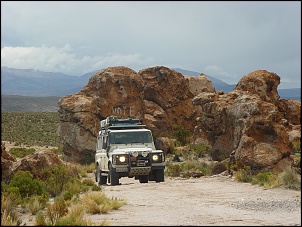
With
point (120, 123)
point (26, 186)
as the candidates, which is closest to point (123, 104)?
point (120, 123)

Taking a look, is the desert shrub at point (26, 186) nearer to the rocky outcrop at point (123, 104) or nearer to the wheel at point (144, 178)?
the wheel at point (144, 178)

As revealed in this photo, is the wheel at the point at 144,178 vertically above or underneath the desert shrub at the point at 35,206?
underneath

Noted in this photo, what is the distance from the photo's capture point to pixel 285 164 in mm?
21516

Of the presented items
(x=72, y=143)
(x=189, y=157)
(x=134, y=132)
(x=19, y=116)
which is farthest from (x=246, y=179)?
(x=19, y=116)

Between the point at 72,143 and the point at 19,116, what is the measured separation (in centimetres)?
4264

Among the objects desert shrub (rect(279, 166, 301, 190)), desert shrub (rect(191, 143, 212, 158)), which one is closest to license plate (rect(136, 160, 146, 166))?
desert shrub (rect(279, 166, 301, 190))

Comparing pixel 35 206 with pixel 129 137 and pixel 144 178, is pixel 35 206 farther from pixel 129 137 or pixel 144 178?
pixel 144 178

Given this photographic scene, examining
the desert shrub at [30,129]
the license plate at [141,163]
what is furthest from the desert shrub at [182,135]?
the license plate at [141,163]

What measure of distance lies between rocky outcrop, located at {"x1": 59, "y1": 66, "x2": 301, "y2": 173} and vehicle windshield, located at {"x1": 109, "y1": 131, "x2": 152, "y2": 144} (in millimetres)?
5244

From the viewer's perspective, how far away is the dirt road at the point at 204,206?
10031mm

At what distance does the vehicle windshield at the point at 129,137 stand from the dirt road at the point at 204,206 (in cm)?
216

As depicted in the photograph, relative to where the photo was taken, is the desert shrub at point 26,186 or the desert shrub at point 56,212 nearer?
the desert shrub at point 56,212

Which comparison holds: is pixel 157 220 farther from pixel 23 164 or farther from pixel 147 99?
Answer: pixel 147 99

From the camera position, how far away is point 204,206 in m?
12.6
